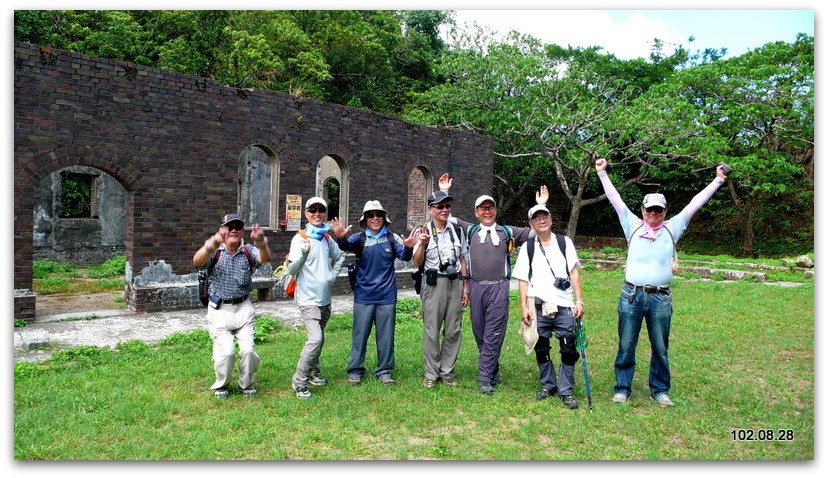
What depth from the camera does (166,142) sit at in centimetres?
930

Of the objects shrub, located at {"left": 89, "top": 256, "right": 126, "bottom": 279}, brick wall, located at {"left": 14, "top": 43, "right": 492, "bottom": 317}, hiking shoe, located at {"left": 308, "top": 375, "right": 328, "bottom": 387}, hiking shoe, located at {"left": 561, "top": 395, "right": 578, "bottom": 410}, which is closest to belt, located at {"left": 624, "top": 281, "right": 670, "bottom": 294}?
hiking shoe, located at {"left": 561, "top": 395, "right": 578, "bottom": 410}

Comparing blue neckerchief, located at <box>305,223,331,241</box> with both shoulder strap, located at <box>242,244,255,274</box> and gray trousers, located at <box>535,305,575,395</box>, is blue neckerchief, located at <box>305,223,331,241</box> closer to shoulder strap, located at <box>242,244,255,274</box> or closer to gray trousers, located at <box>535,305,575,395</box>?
shoulder strap, located at <box>242,244,255,274</box>

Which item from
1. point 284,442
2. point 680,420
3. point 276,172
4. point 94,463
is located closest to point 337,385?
point 284,442

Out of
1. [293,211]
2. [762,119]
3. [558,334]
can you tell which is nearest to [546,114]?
[762,119]

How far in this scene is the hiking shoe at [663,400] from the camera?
5136 millimetres

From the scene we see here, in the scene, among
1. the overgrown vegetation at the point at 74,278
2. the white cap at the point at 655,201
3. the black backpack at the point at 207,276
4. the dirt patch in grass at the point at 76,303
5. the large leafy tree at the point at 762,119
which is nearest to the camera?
the white cap at the point at 655,201

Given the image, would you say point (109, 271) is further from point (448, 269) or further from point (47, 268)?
point (448, 269)

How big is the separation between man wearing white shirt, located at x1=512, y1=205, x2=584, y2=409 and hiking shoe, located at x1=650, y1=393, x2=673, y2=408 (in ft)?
2.40

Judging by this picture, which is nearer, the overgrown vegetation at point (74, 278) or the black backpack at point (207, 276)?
the black backpack at point (207, 276)

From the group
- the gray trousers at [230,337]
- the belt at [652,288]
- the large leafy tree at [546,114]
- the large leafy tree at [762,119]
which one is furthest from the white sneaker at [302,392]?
the large leafy tree at [762,119]

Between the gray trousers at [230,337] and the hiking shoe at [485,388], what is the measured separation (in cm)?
193

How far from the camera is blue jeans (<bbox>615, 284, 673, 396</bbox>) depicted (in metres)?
5.00

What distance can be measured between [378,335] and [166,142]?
544 centimetres

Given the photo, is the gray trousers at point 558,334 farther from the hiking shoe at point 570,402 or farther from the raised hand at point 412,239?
the raised hand at point 412,239
